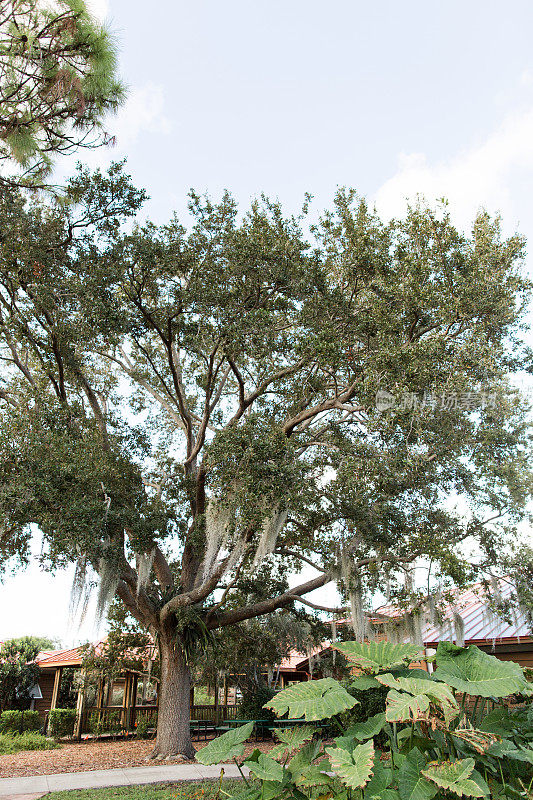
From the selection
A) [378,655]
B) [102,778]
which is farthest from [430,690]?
[102,778]

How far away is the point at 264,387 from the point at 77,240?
405cm

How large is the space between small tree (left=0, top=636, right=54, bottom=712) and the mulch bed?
9.16ft

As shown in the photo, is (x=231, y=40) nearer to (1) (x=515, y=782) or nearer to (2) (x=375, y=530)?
(2) (x=375, y=530)

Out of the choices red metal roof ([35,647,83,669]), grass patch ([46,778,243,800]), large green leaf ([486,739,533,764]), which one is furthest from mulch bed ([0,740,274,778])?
large green leaf ([486,739,533,764])

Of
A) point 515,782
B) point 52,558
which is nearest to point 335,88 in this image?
point 52,558

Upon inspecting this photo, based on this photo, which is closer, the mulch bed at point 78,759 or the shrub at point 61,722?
the mulch bed at point 78,759

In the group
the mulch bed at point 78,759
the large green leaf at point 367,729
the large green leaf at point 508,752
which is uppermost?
the large green leaf at point 367,729

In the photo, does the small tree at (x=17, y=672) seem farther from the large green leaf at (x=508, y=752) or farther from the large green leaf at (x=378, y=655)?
the large green leaf at (x=508, y=752)

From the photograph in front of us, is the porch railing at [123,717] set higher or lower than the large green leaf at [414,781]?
lower

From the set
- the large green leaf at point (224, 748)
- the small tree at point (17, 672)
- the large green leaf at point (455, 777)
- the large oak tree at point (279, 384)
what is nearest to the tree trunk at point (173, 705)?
the large oak tree at point (279, 384)

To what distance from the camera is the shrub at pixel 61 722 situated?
1483cm

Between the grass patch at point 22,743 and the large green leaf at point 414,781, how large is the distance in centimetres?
1216

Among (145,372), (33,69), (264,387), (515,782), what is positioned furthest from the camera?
(145,372)

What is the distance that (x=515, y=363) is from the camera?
9.02 meters
